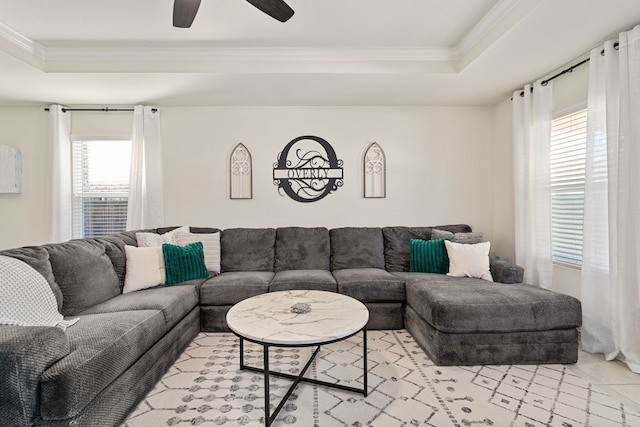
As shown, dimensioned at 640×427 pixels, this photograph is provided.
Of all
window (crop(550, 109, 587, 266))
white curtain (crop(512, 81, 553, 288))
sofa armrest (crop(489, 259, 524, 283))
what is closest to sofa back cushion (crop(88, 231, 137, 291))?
sofa armrest (crop(489, 259, 524, 283))

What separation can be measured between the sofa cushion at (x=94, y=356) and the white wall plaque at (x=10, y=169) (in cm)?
285

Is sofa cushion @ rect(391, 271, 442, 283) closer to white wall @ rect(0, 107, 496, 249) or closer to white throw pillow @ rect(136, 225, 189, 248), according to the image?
white wall @ rect(0, 107, 496, 249)

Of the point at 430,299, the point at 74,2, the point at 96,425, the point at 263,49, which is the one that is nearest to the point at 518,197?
the point at 430,299

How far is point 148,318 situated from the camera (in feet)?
6.63

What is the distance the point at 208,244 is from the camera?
135 inches

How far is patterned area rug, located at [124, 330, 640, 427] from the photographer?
5.60 ft

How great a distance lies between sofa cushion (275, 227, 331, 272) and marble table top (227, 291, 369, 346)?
1169 millimetres

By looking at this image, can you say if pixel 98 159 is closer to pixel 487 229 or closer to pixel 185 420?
pixel 185 420

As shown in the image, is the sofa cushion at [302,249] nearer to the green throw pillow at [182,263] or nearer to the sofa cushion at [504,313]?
the green throw pillow at [182,263]

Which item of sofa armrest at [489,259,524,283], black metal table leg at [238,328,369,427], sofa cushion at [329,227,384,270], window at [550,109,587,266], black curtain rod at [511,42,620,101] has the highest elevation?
black curtain rod at [511,42,620,101]

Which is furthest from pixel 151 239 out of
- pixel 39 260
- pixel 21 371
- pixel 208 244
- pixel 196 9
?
pixel 196 9

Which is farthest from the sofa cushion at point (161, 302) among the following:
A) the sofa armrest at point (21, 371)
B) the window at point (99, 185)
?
the window at point (99, 185)

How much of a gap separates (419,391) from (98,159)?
430 centimetres

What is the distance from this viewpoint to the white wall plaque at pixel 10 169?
361cm
